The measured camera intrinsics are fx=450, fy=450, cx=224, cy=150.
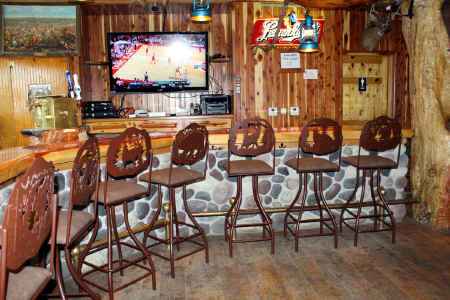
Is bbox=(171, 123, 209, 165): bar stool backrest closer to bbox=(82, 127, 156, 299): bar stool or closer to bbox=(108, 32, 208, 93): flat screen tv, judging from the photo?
bbox=(82, 127, 156, 299): bar stool

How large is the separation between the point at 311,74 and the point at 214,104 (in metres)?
1.40

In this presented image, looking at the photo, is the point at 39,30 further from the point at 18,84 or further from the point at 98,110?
the point at 98,110

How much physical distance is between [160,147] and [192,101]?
A: 9.42ft

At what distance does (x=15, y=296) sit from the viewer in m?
1.59

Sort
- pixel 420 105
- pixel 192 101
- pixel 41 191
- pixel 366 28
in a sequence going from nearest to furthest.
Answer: pixel 41 191 → pixel 420 105 → pixel 366 28 → pixel 192 101

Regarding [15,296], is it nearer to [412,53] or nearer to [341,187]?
[341,187]

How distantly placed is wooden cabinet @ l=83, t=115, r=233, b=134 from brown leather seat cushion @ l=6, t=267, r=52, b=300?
4.11m

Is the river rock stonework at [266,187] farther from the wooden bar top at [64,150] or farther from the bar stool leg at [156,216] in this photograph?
the bar stool leg at [156,216]

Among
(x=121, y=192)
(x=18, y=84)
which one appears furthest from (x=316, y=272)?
(x=18, y=84)

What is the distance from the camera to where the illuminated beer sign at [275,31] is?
583 centimetres

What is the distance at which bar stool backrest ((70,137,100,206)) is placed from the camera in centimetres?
223

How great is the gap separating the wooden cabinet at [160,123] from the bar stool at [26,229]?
406cm

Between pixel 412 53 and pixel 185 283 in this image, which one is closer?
pixel 185 283

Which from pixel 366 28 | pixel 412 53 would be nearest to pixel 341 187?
pixel 412 53
